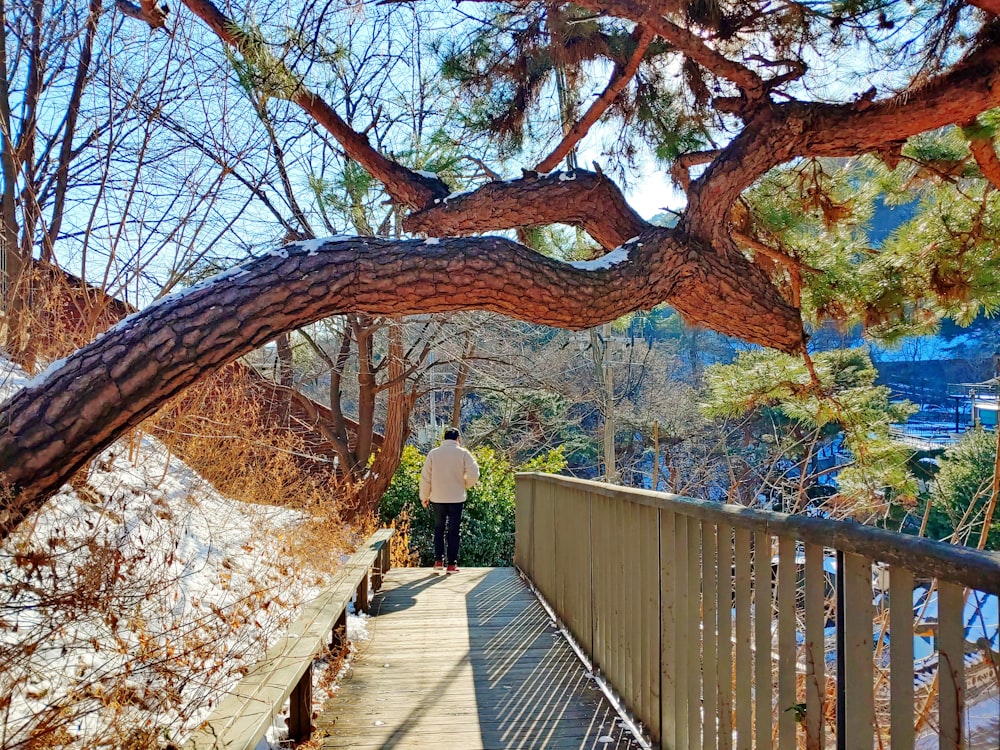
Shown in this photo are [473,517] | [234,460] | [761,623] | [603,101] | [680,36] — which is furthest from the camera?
[473,517]

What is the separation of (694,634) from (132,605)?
6.50ft

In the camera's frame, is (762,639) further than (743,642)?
No

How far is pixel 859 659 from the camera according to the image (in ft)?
5.20

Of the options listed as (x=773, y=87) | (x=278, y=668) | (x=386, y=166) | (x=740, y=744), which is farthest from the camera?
(x=386, y=166)

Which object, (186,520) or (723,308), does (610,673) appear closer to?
(723,308)

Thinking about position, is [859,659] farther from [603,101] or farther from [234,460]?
[234,460]

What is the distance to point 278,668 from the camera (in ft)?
8.89

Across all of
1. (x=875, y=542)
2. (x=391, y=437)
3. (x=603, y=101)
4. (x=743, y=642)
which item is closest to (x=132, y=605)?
(x=743, y=642)

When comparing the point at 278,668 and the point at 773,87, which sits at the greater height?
the point at 773,87

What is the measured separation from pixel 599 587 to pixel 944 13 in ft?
11.3

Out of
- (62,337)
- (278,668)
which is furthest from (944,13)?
(62,337)

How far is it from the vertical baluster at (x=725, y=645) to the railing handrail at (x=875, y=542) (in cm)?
8

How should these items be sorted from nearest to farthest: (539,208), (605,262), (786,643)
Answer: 1. (786,643)
2. (605,262)
3. (539,208)

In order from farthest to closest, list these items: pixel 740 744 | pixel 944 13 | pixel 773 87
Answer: pixel 773 87
pixel 944 13
pixel 740 744
